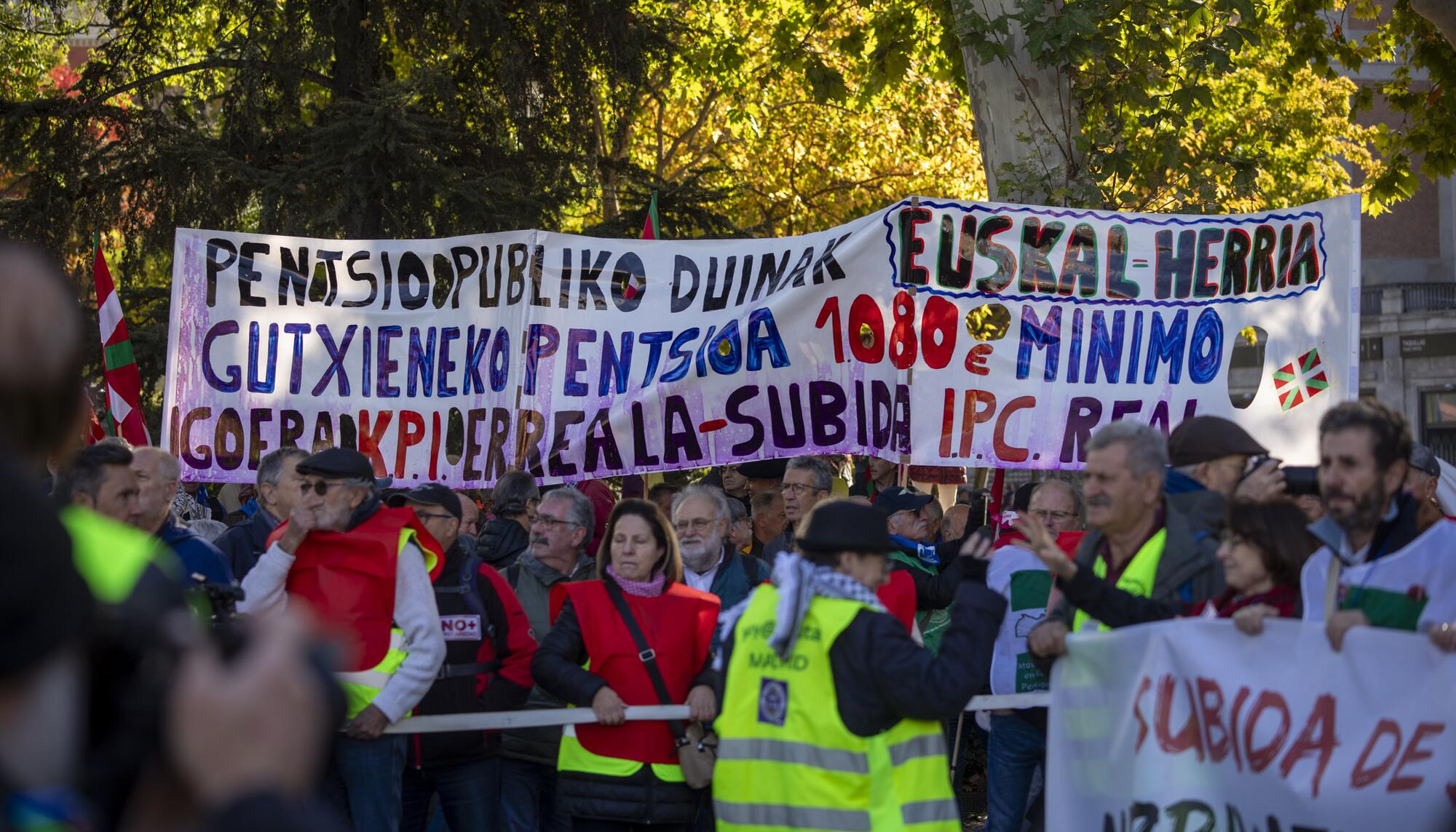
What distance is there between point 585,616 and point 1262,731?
2.41 metres

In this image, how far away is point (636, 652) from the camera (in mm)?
5629

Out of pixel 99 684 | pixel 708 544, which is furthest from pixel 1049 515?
pixel 99 684

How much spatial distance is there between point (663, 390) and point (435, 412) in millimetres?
1313

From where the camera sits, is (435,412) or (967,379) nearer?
(967,379)

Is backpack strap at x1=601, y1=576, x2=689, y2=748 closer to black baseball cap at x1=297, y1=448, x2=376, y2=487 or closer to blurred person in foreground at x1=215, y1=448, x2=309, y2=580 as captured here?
black baseball cap at x1=297, y1=448, x2=376, y2=487

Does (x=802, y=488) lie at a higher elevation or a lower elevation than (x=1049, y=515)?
higher

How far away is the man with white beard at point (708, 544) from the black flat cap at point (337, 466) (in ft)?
4.21

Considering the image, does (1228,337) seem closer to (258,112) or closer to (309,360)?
(309,360)

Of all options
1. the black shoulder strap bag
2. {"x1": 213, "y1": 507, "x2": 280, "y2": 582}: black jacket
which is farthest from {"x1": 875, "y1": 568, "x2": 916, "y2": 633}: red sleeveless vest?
{"x1": 213, "y1": 507, "x2": 280, "y2": 582}: black jacket

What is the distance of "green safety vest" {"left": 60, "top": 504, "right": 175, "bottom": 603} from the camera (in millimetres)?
1952

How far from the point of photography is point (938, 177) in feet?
84.3

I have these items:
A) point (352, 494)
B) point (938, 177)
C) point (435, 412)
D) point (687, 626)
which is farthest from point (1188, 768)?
point (938, 177)

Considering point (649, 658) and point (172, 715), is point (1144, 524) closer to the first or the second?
point (649, 658)

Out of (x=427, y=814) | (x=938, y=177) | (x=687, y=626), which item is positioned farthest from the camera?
(x=938, y=177)
